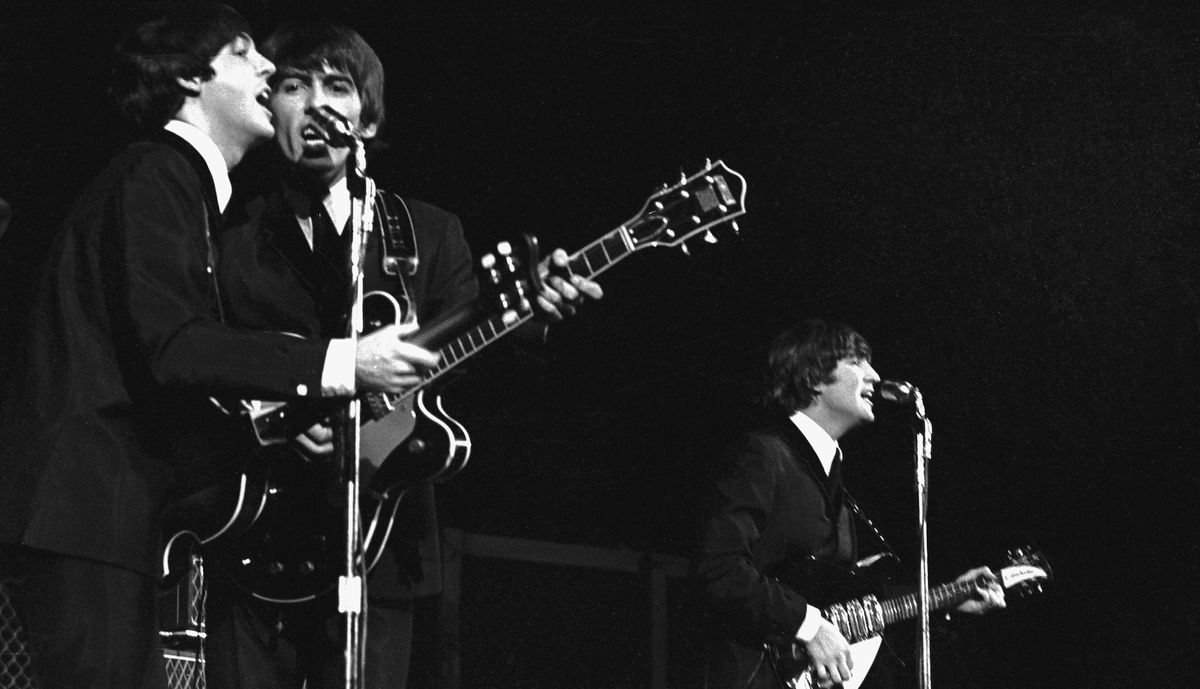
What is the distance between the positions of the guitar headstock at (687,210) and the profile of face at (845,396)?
6.12ft

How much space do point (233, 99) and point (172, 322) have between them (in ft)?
2.16

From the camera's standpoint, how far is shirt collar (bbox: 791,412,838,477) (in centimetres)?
460

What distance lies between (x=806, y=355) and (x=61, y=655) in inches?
122

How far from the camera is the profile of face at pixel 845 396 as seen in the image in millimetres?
4707

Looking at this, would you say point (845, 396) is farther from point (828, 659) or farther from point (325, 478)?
point (325, 478)

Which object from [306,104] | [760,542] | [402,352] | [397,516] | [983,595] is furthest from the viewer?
[983,595]

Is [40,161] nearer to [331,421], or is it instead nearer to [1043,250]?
[331,421]

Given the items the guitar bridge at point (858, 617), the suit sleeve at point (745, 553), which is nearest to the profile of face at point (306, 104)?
the suit sleeve at point (745, 553)

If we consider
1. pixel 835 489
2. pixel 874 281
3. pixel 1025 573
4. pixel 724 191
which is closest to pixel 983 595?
pixel 1025 573

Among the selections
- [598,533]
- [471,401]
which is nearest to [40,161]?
[471,401]

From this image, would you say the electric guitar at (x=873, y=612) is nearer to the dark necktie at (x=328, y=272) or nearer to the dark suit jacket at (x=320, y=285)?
the dark suit jacket at (x=320, y=285)

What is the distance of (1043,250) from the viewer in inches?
210

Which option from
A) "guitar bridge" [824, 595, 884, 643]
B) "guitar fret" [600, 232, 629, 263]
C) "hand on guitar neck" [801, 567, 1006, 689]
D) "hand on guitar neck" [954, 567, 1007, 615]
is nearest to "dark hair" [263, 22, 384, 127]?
"guitar fret" [600, 232, 629, 263]

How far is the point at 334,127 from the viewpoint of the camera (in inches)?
97.5
